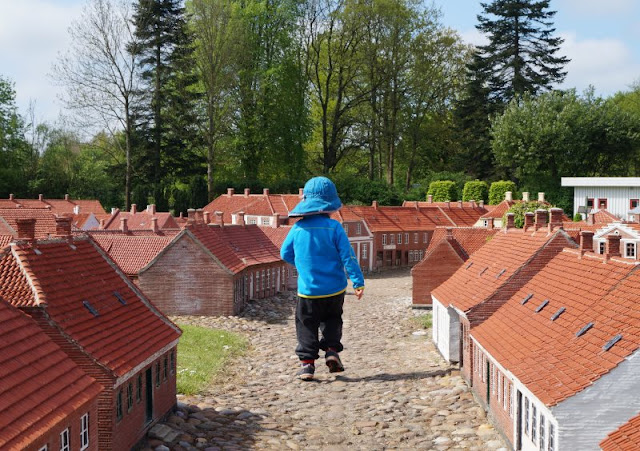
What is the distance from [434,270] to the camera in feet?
137

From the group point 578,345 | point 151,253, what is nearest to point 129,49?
point 151,253

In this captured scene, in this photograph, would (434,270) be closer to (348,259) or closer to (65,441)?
(65,441)

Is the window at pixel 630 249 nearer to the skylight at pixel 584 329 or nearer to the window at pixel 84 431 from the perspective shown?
the skylight at pixel 584 329

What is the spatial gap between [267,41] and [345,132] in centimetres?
1250

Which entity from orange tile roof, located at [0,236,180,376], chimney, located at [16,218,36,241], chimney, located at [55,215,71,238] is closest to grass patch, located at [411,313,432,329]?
orange tile roof, located at [0,236,180,376]

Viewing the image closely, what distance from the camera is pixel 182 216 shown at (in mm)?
62000

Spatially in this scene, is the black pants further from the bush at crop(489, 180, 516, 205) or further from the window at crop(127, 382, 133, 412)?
the bush at crop(489, 180, 516, 205)

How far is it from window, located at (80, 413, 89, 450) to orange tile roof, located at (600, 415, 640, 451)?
29.6ft

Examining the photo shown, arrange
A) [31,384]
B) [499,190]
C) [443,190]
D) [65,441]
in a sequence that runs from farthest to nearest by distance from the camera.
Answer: [443,190]
[499,190]
[65,441]
[31,384]

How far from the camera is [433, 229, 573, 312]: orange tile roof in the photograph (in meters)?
23.9

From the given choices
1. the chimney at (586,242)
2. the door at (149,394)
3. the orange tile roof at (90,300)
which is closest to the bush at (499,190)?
the chimney at (586,242)

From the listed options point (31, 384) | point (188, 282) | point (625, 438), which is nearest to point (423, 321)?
point (188, 282)

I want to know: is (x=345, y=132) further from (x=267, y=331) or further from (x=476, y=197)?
(x=267, y=331)

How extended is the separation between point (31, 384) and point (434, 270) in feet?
103
